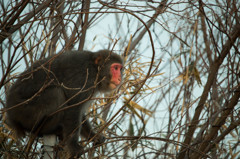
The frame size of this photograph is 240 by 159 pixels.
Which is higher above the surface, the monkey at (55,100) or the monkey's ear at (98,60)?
the monkey's ear at (98,60)

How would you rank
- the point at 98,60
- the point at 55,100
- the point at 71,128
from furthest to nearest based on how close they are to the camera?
the point at 98,60 → the point at 71,128 → the point at 55,100

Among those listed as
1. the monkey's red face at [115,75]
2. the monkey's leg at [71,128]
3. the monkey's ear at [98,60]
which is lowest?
the monkey's leg at [71,128]

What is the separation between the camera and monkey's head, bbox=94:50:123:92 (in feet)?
16.3

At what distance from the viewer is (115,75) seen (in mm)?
5008

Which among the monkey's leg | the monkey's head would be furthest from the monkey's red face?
the monkey's leg

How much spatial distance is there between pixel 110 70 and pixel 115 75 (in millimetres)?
125

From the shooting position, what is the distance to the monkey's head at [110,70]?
16.3 ft

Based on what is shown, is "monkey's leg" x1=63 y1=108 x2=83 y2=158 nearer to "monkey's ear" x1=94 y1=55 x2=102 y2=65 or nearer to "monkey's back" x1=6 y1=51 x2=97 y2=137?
"monkey's back" x1=6 y1=51 x2=97 y2=137

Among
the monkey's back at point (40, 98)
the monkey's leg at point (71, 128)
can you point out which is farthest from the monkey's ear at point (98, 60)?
the monkey's leg at point (71, 128)

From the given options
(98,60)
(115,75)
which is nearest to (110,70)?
(115,75)

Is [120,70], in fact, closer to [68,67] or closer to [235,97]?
A: [68,67]

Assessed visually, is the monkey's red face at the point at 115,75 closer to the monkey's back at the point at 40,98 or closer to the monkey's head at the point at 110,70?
the monkey's head at the point at 110,70

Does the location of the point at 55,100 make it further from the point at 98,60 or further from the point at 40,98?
the point at 98,60

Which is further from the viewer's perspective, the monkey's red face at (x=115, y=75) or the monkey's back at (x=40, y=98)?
the monkey's red face at (x=115, y=75)
